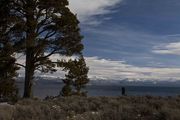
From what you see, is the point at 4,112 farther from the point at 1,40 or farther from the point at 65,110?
the point at 1,40

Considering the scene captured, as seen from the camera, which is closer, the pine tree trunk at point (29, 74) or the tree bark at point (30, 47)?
the tree bark at point (30, 47)

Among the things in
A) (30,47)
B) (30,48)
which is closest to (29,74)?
(30,48)

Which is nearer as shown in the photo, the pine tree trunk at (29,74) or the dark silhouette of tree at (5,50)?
the dark silhouette of tree at (5,50)

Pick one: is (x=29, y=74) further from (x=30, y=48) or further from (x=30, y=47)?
(x=30, y=47)

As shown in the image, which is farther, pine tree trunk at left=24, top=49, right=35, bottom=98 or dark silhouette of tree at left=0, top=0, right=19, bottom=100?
pine tree trunk at left=24, top=49, right=35, bottom=98

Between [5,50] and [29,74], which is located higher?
[5,50]

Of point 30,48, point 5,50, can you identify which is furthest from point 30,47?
point 5,50

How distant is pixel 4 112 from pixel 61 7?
16881 millimetres

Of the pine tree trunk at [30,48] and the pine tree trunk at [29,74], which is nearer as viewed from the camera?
the pine tree trunk at [30,48]

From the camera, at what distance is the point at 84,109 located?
62.8 ft

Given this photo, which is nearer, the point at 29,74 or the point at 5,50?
the point at 5,50

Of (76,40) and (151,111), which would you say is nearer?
(151,111)

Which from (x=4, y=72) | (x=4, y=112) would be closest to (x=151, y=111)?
(x=4, y=112)

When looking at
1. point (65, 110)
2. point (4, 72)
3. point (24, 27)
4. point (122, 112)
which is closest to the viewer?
point (122, 112)
